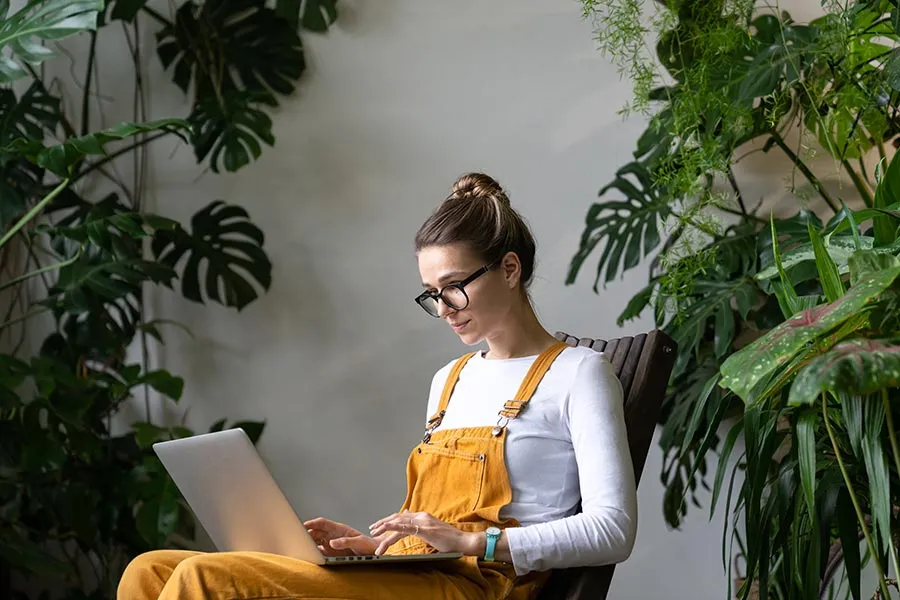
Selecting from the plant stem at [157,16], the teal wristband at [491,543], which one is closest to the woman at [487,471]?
the teal wristband at [491,543]

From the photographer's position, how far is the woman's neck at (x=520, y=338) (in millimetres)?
1892

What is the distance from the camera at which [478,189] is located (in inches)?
76.2

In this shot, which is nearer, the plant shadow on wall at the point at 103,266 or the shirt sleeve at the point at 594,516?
the shirt sleeve at the point at 594,516

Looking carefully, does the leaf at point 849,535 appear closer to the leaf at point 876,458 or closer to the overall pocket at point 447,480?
the leaf at point 876,458

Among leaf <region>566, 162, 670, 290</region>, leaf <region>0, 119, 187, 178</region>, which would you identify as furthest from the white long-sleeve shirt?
leaf <region>0, 119, 187, 178</region>

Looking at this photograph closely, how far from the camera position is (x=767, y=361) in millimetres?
1326

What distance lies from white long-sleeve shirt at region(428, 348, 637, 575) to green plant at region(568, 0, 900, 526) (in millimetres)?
691

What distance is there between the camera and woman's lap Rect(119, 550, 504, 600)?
4.66 ft

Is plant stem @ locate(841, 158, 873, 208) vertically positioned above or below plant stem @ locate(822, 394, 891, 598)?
above

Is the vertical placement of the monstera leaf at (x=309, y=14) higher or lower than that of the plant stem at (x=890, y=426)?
higher

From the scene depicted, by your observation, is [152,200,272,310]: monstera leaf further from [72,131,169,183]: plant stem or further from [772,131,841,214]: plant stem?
[772,131,841,214]: plant stem

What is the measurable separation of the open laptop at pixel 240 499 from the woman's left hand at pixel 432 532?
0.08 ft

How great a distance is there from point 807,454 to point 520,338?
22.1 inches

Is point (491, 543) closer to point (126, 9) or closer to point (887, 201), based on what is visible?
point (887, 201)
